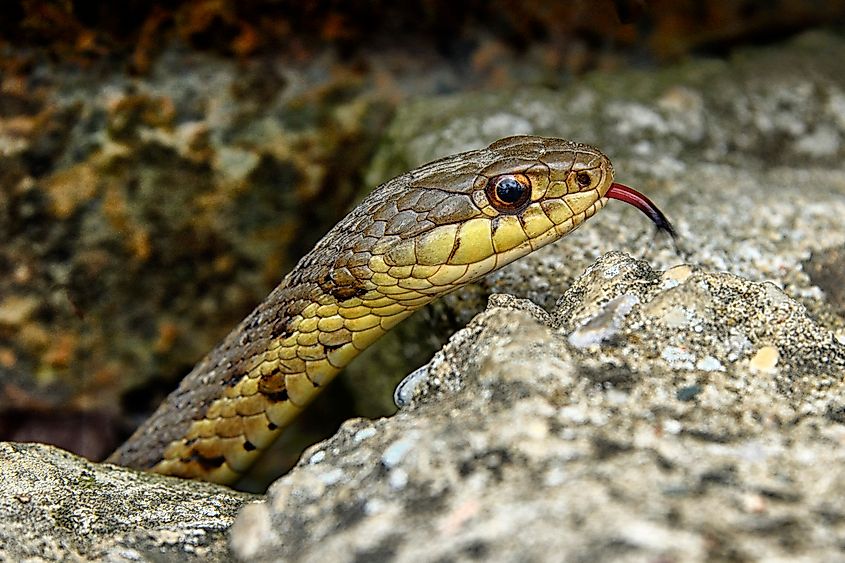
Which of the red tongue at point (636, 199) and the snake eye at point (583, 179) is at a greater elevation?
the snake eye at point (583, 179)

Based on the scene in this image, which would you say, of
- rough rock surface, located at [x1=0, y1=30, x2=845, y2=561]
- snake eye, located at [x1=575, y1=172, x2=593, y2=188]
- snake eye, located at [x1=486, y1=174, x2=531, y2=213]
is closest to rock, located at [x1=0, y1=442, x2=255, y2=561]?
rough rock surface, located at [x1=0, y1=30, x2=845, y2=561]

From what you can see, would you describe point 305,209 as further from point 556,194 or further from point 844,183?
point 844,183

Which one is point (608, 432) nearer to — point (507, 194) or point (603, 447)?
point (603, 447)

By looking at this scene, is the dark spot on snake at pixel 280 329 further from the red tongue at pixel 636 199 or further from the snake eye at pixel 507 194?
the red tongue at pixel 636 199

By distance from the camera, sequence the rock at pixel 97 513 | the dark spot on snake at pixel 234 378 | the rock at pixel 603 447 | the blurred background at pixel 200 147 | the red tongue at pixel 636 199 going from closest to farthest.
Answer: the rock at pixel 603 447, the rock at pixel 97 513, the red tongue at pixel 636 199, the dark spot on snake at pixel 234 378, the blurred background at pixel 200 147

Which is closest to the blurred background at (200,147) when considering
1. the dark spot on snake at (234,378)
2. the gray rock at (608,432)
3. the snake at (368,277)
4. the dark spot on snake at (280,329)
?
the snake at (368,277)

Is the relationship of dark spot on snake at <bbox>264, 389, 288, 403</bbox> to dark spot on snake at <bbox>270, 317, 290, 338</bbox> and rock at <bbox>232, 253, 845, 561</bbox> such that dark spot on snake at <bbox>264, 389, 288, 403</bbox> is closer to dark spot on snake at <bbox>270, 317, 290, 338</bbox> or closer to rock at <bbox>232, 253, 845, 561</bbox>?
dark spot on snake at <bbox>270, 317, 290, 338</bbox>
